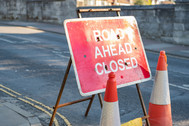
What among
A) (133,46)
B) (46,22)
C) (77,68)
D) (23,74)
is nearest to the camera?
(77,68)

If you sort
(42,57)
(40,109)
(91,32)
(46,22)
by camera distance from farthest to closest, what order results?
(46,22) < (42,57) < (40,109) < (91,32)

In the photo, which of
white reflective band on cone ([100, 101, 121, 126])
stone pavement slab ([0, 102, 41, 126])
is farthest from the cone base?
stone pavement slab ([0, 102, 41, 126])

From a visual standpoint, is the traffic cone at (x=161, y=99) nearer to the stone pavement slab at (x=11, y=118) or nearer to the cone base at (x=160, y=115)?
the cone base at (x=160, y=115)

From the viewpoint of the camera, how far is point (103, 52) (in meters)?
4.35

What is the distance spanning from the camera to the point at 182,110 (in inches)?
222

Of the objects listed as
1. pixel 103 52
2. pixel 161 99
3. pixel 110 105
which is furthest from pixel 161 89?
pixel 110 105

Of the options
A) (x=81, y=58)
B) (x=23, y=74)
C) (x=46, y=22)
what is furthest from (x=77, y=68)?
(x=46, y=22)

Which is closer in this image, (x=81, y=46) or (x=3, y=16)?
(x=81, y=46)

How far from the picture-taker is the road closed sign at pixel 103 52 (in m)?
4.05

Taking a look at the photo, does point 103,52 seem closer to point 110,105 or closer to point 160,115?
point 110,105

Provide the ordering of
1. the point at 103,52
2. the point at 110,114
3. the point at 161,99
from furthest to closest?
the point at 161,99
the point at 103,52
the point at 110,114

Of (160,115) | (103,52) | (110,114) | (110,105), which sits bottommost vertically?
(160,115)

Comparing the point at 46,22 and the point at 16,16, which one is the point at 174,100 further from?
the point at 16,16

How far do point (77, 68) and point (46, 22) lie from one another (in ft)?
77.7
